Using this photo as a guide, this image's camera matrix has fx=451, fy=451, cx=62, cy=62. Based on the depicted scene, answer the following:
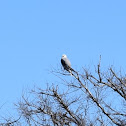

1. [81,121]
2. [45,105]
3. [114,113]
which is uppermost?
[45,105]

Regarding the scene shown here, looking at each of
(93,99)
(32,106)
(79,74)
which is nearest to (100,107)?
(93,99)

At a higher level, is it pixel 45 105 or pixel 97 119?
pixel 45 105

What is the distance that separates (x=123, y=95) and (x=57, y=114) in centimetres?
270

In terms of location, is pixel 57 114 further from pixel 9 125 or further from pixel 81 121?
pixel 9 125

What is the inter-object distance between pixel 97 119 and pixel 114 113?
0.93 metres

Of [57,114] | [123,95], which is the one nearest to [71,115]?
[57,114]

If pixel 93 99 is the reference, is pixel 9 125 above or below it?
above

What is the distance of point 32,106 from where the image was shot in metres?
15.7

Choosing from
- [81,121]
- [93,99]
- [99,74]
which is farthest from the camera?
[81,121]

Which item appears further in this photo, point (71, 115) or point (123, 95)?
point (71, 115)

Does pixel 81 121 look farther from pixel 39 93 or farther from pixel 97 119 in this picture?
pixel 39 93

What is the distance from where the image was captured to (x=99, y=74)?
13.0 metres

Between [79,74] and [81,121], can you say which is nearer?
[79,74]

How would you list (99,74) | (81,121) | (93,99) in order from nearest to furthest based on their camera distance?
(99,74), (93,99), (81,121)
